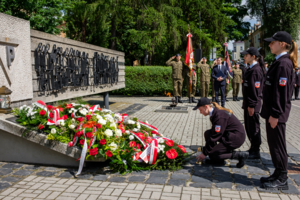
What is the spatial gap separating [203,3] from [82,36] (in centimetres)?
1294

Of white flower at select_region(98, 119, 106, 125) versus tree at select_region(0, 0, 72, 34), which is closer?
white flower at select_region(98, 119, 106, 125)

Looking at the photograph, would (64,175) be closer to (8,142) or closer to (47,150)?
(47,150)

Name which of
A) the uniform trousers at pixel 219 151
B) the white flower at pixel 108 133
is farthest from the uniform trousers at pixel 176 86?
the white flower at pixel 108 133

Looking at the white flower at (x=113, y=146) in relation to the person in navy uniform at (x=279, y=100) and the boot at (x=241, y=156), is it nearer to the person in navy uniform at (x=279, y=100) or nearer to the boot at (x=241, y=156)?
the boot at (x=241, y=156)

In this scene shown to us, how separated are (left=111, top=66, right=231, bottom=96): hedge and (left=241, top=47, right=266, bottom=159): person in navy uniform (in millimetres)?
12979

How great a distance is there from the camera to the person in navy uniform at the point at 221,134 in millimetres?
4578

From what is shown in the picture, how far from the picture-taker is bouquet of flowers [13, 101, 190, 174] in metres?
4.52

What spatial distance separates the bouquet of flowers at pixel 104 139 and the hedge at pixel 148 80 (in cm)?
1347

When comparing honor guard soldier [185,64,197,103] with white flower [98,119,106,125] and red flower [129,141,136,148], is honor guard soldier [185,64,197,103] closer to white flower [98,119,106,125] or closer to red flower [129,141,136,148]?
red flower [129,141,136,148]

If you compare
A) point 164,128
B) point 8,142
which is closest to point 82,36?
point 164,128

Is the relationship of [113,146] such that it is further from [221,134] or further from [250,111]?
[250,111]

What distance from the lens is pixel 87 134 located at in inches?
178

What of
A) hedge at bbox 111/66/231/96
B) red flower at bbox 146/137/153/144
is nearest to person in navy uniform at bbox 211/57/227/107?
hedge at bbox 111/66/231/96

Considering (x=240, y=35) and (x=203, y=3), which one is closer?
(x=203, y=3)
